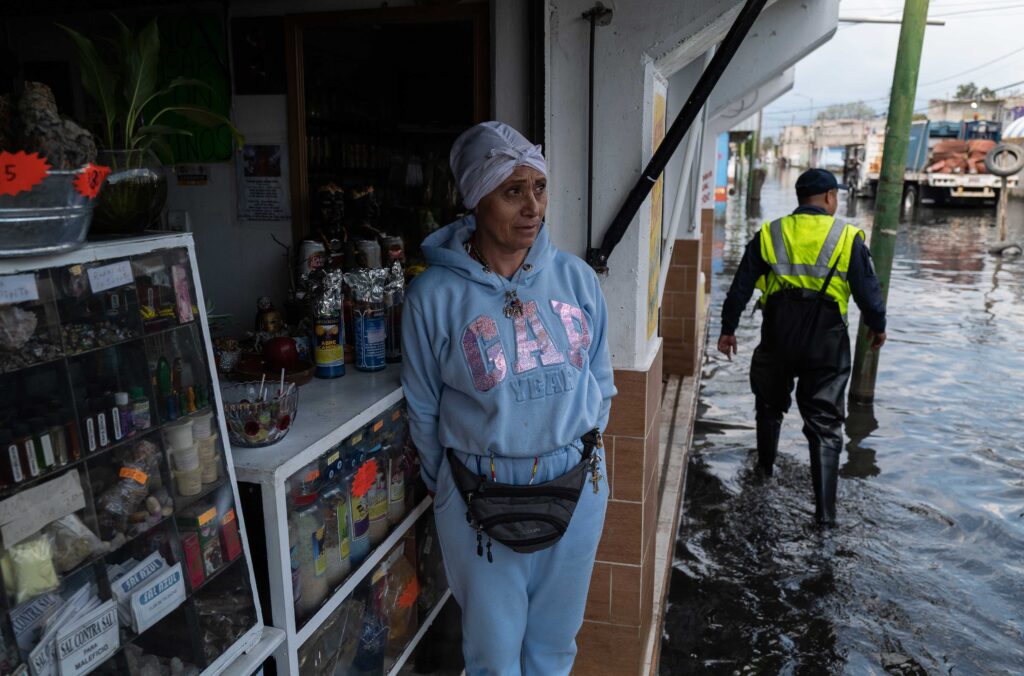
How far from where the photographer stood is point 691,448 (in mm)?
6051

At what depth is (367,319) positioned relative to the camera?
8.54 ft

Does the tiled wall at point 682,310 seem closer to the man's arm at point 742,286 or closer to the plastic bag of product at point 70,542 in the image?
the man's arm at point 742,286

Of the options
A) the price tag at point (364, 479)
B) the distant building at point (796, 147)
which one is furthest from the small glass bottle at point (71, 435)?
the distant building at point (796, 147)

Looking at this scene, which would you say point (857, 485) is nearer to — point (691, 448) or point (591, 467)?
point (691, 448)

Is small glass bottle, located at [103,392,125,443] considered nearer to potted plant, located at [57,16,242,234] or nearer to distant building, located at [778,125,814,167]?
potted plant, located at [57,16,242,234]

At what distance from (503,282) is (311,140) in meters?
2.12

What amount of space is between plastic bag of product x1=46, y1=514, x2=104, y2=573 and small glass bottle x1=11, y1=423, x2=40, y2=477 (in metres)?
0.12

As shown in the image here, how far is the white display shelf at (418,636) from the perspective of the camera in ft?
8.50

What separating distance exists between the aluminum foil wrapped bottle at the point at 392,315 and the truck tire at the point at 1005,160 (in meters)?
19.5

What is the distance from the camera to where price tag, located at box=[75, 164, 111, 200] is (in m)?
1.37

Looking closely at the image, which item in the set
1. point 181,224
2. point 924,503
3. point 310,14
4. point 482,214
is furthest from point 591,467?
point 924,503

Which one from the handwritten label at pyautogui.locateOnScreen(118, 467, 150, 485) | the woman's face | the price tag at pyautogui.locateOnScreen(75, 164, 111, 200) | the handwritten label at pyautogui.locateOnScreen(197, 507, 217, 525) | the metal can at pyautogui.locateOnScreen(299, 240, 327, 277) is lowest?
the handwritten label at pyautogui.locateOnScreen(197, 507, 217, 525)

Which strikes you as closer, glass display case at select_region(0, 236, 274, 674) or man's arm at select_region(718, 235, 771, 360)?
glass display case at select_region(0, 236, 274, 674)

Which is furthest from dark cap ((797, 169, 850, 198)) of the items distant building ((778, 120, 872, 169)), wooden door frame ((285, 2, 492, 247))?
distant building ((778, 120, 872, 169))
